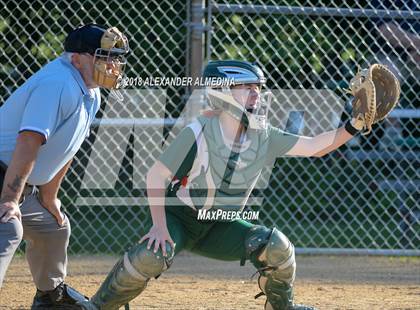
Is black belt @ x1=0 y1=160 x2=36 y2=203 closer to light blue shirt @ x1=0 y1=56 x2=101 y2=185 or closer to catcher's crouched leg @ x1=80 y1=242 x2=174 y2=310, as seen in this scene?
light blue shirt @ x1=0 y1=56 x2=101 y2=185

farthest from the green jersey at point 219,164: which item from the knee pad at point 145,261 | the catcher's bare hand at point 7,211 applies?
the catcher's bare hand at point 7,211

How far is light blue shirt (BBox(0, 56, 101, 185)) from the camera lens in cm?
376

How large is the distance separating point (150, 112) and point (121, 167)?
2.07 feet

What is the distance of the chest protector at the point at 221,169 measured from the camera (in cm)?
435

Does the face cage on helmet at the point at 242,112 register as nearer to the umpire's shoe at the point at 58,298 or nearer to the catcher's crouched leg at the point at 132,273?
the catcher's crouched leg at the point at 132,273

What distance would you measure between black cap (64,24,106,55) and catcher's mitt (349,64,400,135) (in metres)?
1.21

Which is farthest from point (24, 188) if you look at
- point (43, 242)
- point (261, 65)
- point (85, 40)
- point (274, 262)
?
point (261, 65)

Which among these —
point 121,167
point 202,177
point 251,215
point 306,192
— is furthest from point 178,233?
point 306,192

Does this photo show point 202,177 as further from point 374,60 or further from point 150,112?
Answer: point 374,60

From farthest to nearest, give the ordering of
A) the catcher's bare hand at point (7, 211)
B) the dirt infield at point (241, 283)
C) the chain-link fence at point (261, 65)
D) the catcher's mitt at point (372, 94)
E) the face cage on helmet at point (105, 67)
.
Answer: the chain-link fence at point (261, 65)
the dirt infield at point (241, 283)
the catcher's mitt at point (372, 94)
the face cage on helmet at point (105, 67)
the catcher's bare hand at point (7, 211)

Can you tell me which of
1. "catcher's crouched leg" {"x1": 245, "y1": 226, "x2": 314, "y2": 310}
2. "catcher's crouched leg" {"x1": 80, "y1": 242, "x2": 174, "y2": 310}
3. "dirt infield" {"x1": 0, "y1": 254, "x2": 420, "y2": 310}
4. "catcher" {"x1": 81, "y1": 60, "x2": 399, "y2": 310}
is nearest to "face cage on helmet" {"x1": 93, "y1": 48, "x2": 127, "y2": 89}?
"catcher" {"x1": 81, "y1": 60, "x2": 399, "y2": 310}

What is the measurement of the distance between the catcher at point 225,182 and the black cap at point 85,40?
1.90ft

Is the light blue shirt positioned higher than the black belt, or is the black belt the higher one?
the light blue shirt

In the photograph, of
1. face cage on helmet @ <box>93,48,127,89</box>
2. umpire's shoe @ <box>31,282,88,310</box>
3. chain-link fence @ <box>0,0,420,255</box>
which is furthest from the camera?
chain-link fence @ <box>0,0,420,255</box>
